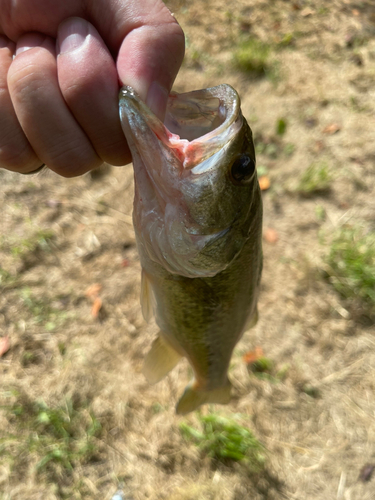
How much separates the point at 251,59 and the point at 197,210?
13.1ft

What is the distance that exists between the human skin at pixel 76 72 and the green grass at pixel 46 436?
199 cm

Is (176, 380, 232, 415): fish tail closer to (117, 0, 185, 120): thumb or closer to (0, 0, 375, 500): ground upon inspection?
(0, 0, 375, 500): ground

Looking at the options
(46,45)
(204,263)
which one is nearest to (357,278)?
(204,263)

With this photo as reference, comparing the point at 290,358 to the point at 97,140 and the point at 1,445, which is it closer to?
the point at 1,445

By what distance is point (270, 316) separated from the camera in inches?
128

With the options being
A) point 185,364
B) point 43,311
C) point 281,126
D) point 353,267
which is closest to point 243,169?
point 185,364

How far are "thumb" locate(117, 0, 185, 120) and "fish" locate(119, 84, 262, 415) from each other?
50mm

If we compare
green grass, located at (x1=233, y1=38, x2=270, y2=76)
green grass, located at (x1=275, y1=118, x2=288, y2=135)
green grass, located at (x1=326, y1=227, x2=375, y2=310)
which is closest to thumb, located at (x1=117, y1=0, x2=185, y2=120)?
green grass, located at (x1=326, y1=227, x2=375, y2=310)

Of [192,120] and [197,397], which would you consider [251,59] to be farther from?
[197,397]

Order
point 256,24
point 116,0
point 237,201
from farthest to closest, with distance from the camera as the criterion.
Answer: point 256,24 < point 237,201 < point 116,0

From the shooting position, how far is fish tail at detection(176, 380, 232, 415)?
6.90 feet

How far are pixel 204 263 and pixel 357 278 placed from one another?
7.14 ft

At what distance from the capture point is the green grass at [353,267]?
3150 millimetres

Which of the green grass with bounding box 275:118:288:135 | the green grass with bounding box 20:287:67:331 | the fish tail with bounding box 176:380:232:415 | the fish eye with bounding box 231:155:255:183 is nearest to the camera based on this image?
the fish eye with bounding box 231:155:255:183
